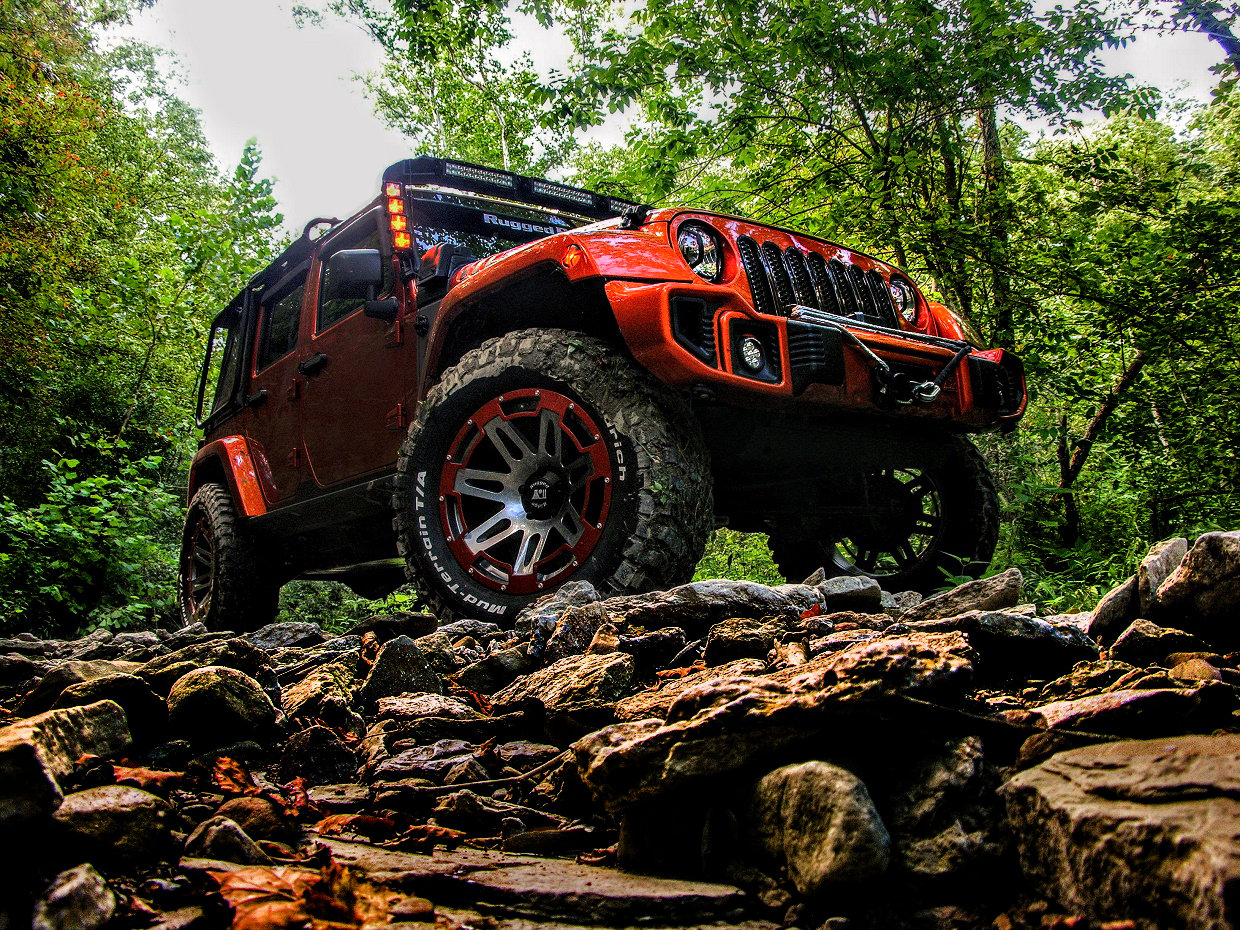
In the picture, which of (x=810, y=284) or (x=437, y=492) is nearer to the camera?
(x=437, y=492)

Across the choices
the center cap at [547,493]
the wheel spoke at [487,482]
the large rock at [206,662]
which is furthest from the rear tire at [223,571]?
the large rock at [206,662]

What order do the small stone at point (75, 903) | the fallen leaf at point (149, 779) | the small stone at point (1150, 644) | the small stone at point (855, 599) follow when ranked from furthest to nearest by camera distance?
the small stone at point (855, 599) < the small stone at point (1150, 644) < the fallen leaf at point (149, 779) < the small stone at point (75, 903)

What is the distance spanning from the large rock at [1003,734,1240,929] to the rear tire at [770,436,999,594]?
118 inches

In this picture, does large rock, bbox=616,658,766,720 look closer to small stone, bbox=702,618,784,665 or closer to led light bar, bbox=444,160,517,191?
small stone, bbox=702,618,784,665

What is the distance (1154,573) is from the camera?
5.74ft

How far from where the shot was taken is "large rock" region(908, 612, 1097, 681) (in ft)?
4.99

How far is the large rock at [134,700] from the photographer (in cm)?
161

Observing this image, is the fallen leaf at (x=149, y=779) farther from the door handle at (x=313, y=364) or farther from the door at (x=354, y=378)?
the door handle at (x=313, y=364)

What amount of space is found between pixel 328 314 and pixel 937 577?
12.5ft

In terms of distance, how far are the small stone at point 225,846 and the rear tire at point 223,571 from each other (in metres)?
4.74

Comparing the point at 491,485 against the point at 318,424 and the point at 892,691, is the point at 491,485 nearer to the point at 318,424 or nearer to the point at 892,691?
the point at 318,424

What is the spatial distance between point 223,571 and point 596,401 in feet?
12.1

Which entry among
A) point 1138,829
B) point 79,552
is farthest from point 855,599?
point 79,552

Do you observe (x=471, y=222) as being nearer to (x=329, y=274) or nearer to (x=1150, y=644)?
(x=329, y=274)
